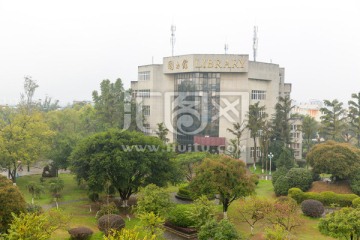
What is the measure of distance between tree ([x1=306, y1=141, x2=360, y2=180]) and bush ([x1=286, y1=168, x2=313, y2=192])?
0.91m

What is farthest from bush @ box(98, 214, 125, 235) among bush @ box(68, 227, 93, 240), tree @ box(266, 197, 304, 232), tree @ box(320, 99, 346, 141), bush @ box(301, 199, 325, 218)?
tree @ box(320, 99, 346, 141)

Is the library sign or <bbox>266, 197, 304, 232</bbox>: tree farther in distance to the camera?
the library sign

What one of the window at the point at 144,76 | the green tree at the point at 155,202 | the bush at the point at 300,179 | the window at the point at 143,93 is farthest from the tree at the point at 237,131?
the green tree at the point at 155,202

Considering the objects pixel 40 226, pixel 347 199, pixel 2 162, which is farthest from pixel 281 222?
pixel 2 162

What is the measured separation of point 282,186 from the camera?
27.8 metres

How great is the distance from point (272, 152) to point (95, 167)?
2433 cm

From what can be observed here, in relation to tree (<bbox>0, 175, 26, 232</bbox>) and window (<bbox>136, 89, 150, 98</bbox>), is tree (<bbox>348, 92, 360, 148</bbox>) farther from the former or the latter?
tree (<bbox>0, 175, 26, 232</bbox>)

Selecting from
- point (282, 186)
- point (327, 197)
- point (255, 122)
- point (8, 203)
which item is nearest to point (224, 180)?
point (282, 186)

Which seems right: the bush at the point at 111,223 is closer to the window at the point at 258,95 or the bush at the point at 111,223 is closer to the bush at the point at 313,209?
the bush at the point at 313,209

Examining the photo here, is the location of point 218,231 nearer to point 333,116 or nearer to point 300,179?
point 300,179

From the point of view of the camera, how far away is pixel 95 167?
23.7 meters

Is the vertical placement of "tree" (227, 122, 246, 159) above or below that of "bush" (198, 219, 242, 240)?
above

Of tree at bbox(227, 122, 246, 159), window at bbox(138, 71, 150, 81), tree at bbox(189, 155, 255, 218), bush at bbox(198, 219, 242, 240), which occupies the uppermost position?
window at bbox(138, 71, 150, 81)

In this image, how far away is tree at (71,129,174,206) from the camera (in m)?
23.6
